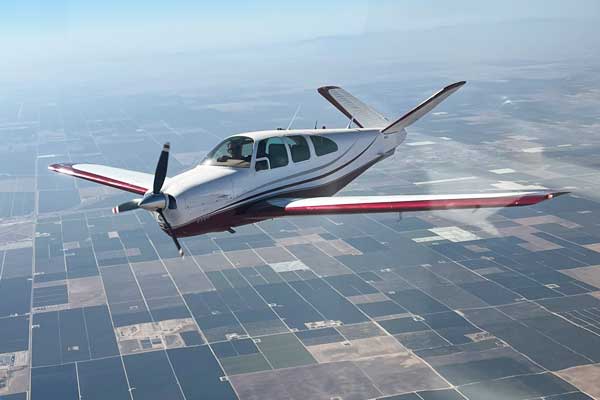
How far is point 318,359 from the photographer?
282ft

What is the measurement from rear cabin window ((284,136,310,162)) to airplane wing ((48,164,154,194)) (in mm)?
6973

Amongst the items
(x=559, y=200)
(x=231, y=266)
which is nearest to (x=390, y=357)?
(x=231, y=266)

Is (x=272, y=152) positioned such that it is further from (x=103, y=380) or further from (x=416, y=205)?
(x=103, y=380)

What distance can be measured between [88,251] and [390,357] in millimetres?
72616

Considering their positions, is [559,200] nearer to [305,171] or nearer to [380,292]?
[380,292]

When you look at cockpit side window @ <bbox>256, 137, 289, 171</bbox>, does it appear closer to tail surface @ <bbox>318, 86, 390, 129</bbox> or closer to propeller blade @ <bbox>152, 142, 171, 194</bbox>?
propeller blade @ <bbox>152, 142, 171, 194</bbox>

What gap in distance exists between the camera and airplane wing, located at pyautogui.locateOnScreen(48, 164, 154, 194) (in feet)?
114

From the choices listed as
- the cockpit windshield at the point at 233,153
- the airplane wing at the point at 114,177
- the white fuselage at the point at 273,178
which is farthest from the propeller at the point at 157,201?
the airplane wing at the point at 114,177

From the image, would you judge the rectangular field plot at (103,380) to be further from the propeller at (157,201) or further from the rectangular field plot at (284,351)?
the propeller at (157,201)

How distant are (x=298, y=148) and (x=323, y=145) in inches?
75.0

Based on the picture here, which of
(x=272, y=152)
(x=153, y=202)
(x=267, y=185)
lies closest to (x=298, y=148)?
(x=272, y=152)

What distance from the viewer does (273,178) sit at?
3359cm

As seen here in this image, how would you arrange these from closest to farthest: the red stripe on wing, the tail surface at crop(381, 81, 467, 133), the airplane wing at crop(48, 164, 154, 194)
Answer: the red stripe on wing, the airplane wing at crop(48, 164, 154, 194), the tail surface at crop(381, 81, 467, 133)

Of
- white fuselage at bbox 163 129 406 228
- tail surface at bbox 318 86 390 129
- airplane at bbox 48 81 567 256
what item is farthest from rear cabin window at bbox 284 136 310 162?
tail surface at bbox 318 86 390 129
